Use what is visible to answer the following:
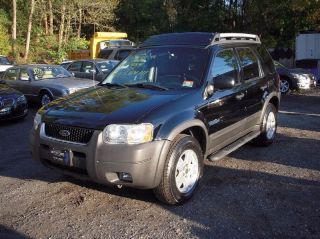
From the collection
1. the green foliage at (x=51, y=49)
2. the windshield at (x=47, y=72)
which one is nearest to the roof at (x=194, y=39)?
the windshield at (x=47, y=72)

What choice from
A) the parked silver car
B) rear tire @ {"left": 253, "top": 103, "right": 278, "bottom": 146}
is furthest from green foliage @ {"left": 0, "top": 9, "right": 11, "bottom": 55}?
rear tire @ {"left": 253, "top": 103, "right": 278, "bottom": 146}

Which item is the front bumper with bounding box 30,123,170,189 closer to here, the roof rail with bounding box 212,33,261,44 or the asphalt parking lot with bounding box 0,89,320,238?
the asphalt parking lot with bounding box 0,89,320,238

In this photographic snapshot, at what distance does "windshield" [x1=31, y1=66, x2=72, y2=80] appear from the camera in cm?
1309

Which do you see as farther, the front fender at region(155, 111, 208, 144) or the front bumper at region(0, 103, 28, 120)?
the front bumper at region(0, 103, 28, 120)

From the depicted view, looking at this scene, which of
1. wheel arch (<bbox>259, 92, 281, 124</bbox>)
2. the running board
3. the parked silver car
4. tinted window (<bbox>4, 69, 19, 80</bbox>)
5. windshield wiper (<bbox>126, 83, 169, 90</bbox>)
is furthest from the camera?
tinted window (<bbox>4, 69, 19, 80</bbox>)

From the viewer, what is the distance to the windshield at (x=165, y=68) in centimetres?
540

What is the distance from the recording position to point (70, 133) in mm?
4652

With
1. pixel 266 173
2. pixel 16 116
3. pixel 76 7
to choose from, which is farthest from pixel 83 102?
pixel 76 7

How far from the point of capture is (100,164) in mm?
4414

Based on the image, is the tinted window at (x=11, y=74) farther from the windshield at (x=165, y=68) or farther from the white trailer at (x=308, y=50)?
the white trailer at (x=308, y=50)

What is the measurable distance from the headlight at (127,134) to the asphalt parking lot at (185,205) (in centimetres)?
81

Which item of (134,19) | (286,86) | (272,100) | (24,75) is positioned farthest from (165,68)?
(134,19)

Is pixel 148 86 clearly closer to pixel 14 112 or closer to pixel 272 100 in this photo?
pixel 272 100

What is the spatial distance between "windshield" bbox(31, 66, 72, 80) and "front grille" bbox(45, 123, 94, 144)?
857 centimetres
